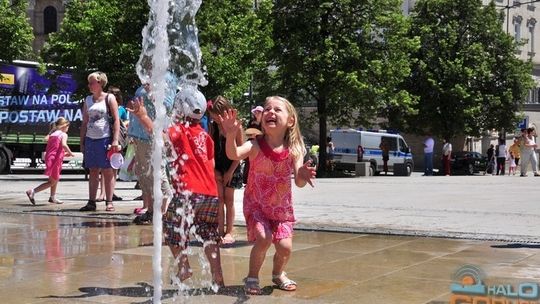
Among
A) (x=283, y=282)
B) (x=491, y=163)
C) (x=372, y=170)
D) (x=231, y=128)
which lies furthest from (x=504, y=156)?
(x=231, y=128)

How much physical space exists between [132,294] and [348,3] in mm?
28403

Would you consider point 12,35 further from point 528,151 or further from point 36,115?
point 528,151

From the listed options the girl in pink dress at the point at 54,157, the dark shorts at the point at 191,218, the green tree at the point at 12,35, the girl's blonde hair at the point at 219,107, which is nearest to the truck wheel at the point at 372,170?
the green tree at the point at 12,35

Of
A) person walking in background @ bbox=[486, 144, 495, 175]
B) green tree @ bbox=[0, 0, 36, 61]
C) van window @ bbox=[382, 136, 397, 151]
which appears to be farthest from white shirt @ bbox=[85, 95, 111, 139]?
person walking in background @ bbox=[486, 144, 495, 175]

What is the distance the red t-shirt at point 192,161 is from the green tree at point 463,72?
129 feet

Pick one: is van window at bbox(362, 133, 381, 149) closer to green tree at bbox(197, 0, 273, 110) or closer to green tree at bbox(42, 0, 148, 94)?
green tree at bbox(197, 0, 273, 110)

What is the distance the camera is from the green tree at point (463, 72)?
145 feet

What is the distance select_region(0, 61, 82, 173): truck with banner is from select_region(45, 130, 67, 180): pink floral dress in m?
15.7

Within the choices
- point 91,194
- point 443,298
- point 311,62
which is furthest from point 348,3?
point 443,298

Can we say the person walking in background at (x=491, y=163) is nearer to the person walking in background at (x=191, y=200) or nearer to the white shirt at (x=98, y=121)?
the white shirt at (x=98, y=121)

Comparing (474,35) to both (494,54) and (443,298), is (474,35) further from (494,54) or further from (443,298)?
(443,298)

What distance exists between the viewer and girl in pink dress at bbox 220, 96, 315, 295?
550 cm

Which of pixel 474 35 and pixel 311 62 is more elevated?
pixel 474 35

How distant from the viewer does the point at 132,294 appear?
5395 millimetres
